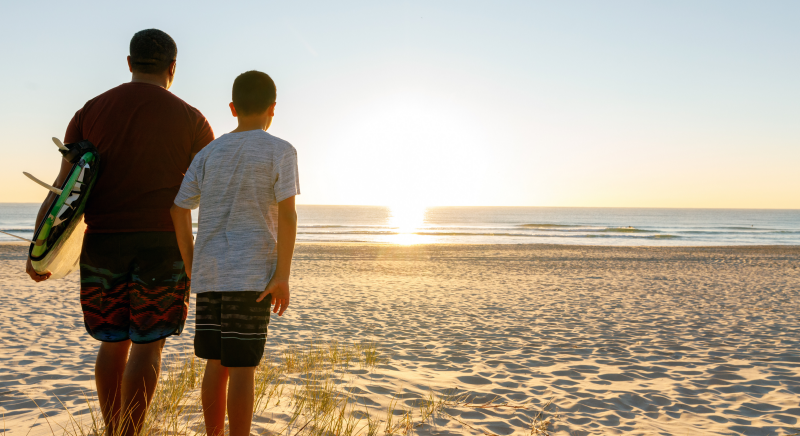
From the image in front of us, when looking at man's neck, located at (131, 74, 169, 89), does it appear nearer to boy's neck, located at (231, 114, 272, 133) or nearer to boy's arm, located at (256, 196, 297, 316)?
boy's neck, located at (231, 114, 272, 133)

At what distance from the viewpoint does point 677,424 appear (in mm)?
3229

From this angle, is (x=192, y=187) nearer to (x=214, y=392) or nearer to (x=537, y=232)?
(x=214, y=392)

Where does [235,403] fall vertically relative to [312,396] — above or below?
above

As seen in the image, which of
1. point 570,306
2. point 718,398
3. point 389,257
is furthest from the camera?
point 389,257

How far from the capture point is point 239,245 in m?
2.04

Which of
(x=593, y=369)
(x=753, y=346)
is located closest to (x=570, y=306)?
(x=753, y=346)

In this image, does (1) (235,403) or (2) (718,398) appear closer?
(1) (235,403)

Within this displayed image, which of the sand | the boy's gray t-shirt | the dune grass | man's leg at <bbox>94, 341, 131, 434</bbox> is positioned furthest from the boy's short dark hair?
the sand

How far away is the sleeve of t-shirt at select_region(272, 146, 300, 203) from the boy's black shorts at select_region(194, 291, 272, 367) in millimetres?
438

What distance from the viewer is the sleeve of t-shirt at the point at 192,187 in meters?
2.12

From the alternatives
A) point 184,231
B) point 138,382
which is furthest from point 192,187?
point 138,382

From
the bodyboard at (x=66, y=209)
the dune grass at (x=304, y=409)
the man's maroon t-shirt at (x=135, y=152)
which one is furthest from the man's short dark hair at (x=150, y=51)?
the dune grass at (x=304, y=409)

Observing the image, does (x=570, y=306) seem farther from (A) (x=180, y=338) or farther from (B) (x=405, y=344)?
(A) (x=180, y=338)

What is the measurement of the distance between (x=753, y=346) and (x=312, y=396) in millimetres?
5079
